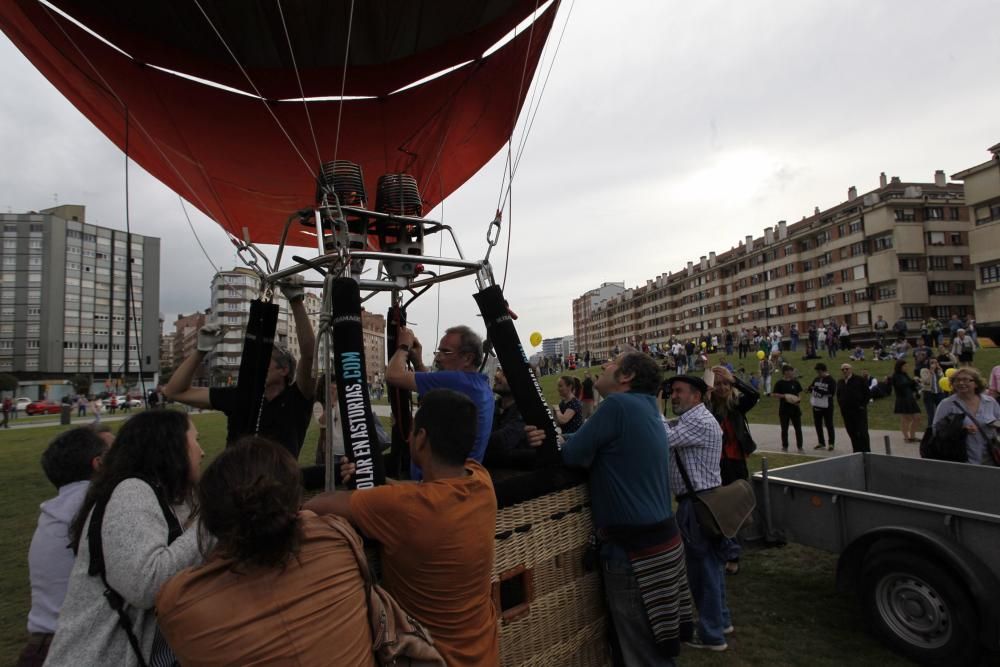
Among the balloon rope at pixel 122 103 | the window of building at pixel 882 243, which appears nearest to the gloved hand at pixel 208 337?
the balloon rope at pixel 122 103

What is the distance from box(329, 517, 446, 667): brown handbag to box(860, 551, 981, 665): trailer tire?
324 centimetres

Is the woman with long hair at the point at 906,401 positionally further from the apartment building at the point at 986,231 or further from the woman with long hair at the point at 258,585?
the apartment building at the point at 986,231

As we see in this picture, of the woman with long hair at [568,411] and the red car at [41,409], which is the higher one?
the woman with long hair at [568,411]

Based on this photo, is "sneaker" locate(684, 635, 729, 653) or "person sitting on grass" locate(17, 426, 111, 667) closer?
"person sitting on grass" locate(17, 426, 111, 667)

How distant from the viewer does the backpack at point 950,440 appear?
4.88 metres

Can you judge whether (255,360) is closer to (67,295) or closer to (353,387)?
(353,387)

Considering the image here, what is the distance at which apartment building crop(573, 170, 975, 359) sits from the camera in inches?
2004

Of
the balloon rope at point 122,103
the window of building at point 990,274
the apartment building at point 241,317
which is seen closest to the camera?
the apartment building at point 241,317

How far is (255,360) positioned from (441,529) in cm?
162

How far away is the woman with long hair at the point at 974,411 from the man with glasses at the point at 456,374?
460cm

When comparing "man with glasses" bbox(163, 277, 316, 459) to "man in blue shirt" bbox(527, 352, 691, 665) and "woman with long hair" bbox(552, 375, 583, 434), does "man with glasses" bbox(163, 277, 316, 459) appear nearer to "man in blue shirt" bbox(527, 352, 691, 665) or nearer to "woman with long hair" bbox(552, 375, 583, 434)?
"man in blue shirt" bbox(527, 352, 691, 665)

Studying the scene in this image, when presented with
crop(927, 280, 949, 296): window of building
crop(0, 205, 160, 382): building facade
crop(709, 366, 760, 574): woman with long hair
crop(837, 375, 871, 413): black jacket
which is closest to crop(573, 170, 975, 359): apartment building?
crop(927, 280, 949, 296): window of building

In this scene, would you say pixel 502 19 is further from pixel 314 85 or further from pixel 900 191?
pixel 900 191

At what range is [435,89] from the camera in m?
6.07
